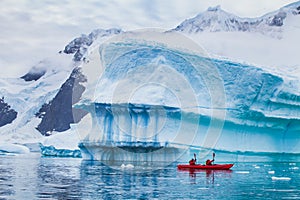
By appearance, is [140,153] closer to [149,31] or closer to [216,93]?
[216,93]

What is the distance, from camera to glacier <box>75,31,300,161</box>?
24.0 meters

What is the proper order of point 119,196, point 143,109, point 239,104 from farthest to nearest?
point 239,104 → point 143,109 → point 119,196

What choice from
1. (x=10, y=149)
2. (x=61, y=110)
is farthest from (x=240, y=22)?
(x=61, y=110)

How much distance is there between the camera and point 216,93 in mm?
25016

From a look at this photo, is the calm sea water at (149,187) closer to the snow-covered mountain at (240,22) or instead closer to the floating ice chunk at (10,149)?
the snow-covered mountain at (240,22)

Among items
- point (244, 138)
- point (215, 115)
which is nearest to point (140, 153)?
point (215, 115)

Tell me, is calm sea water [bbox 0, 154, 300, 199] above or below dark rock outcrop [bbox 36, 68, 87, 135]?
below

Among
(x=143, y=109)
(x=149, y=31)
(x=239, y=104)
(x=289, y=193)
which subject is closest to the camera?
(x=289, y=193)

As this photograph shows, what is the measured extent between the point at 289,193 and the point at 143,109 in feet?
36.2

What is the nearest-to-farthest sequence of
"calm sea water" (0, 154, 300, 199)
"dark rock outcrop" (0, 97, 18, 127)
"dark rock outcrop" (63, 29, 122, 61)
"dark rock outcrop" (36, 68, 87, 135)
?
1. "calm sea water" (0, 154, 300, 199)
2. "dark rock outcrop" (36, 68, 87, 135)
3. "dark rock outcrop" (0, 97, 18, 127)
4. "dark rock outcrop" (63, 29, 122, 61)

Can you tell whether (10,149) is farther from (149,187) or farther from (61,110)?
(149,187)

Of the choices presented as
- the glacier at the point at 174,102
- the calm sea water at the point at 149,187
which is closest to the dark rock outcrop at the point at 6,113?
the glacier at the point at 174,102

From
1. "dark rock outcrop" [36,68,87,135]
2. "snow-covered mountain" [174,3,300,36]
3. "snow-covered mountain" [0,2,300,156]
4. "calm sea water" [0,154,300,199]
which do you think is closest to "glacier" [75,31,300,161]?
"snow-covered mountain" [0,2,300,156]

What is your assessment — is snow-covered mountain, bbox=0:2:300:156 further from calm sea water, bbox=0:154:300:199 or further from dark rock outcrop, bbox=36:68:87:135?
calm sea water, bbox=0:154:300:199
